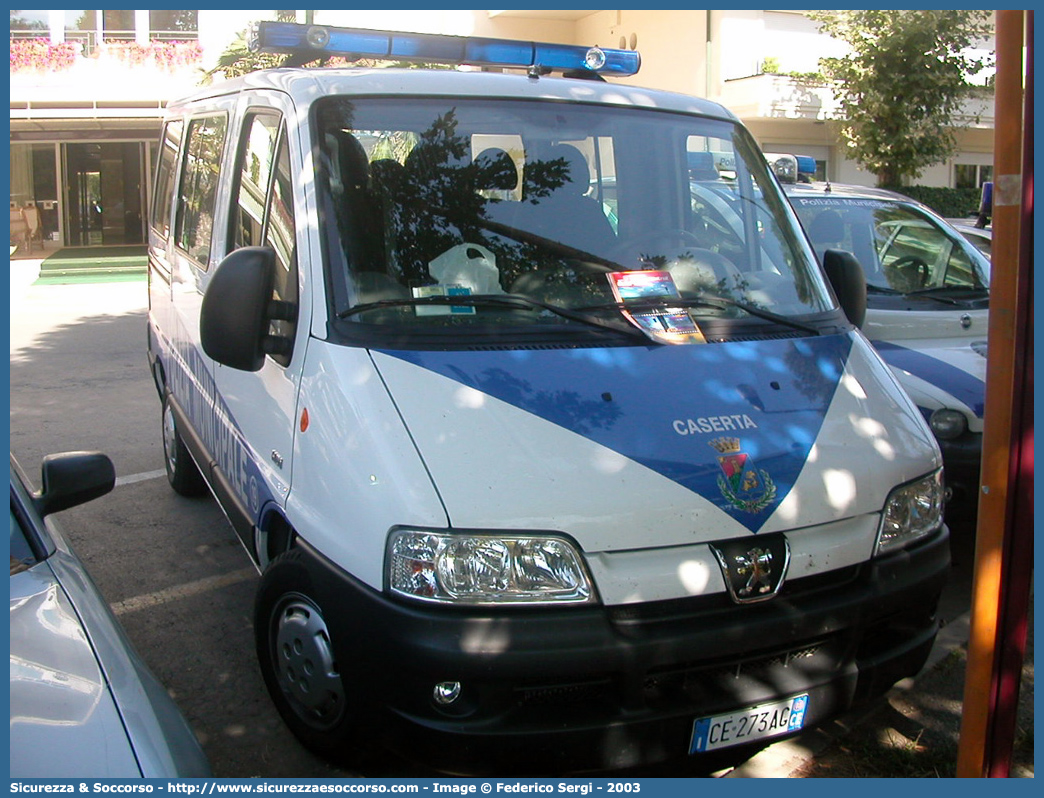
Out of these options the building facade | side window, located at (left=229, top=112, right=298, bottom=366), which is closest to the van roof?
side window, located at (left=229, top=112, right=298, bottom=366)

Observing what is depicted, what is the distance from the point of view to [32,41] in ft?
81.9

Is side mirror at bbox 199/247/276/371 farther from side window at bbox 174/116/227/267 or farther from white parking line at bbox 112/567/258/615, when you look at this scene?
white parking line at bbox 112/567/258/615

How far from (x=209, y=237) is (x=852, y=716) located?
3440mm

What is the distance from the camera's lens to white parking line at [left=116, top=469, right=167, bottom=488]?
673 cm

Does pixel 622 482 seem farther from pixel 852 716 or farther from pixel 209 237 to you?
pixel 209 237

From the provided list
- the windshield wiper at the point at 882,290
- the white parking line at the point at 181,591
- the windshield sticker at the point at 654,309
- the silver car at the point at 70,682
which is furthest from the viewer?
the windshield wiper at the point at 882,290

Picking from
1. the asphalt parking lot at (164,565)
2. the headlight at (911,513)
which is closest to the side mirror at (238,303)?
the asphalt parking lot at (164,565)

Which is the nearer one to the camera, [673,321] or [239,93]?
[673,321]

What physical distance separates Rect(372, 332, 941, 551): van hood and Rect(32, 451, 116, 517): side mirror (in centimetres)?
89

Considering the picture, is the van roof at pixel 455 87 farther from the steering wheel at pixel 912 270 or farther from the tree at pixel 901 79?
the tree at pixel 901 79

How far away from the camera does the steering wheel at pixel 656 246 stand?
3828mm

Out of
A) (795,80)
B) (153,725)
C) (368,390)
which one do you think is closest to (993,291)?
(368,390)

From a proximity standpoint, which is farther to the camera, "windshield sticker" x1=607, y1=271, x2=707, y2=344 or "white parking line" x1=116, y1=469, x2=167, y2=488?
"white parking line" x1=116, y1=469, x2=167, y2=488

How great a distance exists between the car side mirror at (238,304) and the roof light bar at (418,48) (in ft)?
4.65
